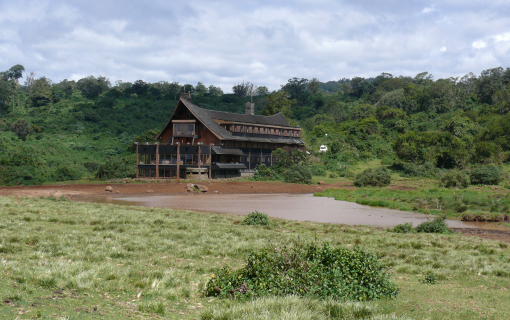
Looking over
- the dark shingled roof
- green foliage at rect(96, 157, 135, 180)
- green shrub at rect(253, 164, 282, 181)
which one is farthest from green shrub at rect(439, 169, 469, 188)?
green foliage at rect(96, 157, 135, 180)

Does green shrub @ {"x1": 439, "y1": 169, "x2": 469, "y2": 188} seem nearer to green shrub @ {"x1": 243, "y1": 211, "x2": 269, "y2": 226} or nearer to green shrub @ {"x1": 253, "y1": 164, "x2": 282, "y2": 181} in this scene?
green shrub @ {"x1": 253, "y1": 164, "x2": 282, "y2": 181}

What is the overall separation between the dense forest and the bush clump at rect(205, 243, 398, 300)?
4701 cm

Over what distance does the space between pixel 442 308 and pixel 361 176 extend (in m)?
43.9

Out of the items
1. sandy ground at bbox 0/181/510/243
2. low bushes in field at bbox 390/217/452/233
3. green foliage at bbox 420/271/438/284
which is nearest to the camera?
green foliage at bbox 420/271/438/284

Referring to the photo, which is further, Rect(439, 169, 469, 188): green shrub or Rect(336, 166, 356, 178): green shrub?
Rect(336, 166, 356, 178): green shrub

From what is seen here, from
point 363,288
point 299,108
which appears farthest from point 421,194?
point 299,108

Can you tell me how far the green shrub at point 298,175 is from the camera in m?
56.3

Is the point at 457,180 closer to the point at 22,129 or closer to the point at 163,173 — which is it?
the point at 163,173

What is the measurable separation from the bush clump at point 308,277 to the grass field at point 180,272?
389mm

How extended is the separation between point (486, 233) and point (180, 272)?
16.9 metres

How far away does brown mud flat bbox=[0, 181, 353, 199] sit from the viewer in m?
43.5

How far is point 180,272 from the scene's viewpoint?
33.9 ft

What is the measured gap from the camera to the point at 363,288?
28.1 ft

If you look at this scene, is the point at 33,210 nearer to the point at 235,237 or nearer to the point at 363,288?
the point at 235,237
